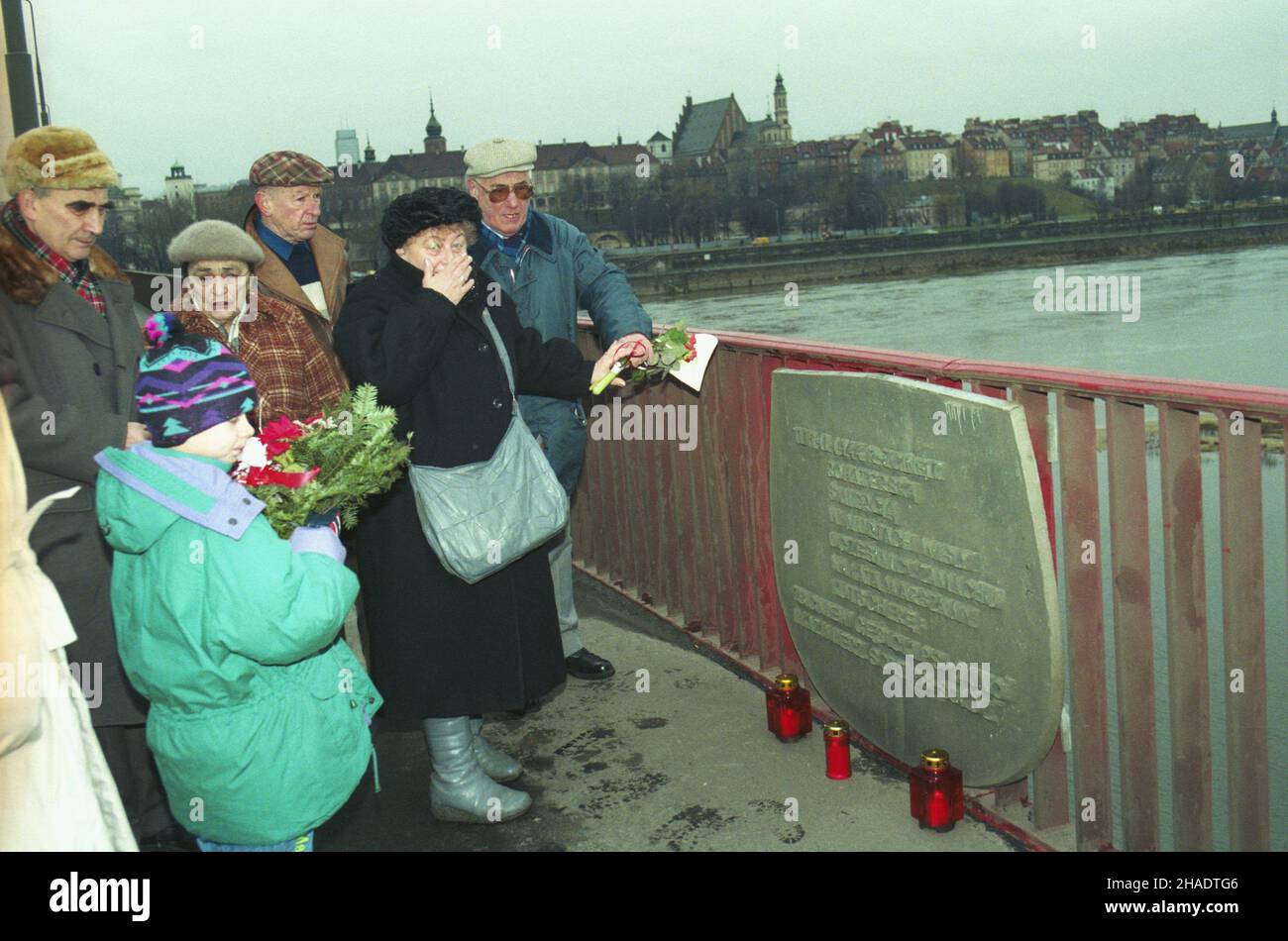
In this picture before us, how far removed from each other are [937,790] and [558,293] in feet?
6.75

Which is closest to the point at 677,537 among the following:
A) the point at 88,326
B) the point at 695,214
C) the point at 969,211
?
the point at 88,326

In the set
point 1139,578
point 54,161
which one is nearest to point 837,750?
point 1139,578

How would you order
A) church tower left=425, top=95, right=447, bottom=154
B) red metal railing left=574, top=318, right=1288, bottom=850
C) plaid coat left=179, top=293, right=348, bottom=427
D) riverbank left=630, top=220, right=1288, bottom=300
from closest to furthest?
red metal railing left=574, top=318, right=1288, bottom=850 < plaid coat left=179, top=293, right=348, bottom=427 < riverbank left=630, top=220, right=1288, bottom=300 < church tower left=425, top=95, right=447, bottom=154

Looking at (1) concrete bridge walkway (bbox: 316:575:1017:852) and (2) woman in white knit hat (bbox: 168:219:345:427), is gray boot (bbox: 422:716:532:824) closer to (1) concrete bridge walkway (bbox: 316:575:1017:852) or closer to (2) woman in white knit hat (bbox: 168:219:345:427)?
(1) concrete bridge walkway (bbox: 316:575:1017:852)

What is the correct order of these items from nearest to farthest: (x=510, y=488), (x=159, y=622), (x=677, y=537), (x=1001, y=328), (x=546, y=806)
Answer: (x=159, y=622), (x=510, y=488), (x=546, y=806), (x=677, y=537), (x=1001, y=328)

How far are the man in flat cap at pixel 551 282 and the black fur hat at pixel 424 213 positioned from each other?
2.91 feet

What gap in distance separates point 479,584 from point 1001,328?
56.1 metres

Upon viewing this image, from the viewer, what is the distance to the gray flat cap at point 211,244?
344 cm

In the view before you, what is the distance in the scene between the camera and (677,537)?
4.76 m

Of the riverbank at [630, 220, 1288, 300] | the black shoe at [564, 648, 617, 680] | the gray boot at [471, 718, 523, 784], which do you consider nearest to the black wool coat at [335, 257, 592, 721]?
the gray boot at [471, 718, 523, 784]

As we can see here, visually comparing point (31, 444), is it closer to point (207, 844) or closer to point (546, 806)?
point (207, 844)

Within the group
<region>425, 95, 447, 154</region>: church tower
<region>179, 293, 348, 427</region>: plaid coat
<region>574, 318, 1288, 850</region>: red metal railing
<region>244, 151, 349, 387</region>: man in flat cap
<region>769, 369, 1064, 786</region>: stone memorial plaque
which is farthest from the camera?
<region>425, 95, 447, 154</region>: church tower

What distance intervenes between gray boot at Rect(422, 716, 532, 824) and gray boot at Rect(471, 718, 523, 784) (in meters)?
0.18

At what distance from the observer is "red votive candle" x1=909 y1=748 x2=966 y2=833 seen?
9.95ft
